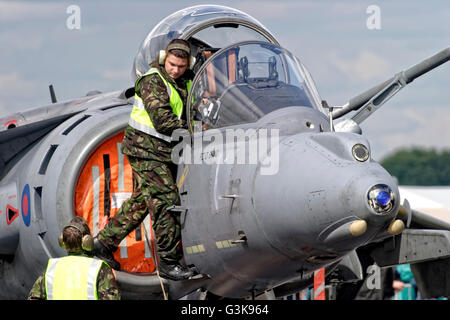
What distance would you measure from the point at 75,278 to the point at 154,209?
4.39 ft

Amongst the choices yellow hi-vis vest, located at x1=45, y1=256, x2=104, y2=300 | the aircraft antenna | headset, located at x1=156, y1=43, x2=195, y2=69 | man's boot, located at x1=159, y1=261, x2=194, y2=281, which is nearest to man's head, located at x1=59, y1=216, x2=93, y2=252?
yellow hi-vis vest, located at x1=45, y1=256, x2=104, y2=300

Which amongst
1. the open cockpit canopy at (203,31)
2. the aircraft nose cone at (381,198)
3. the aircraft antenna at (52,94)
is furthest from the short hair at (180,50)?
the aircraft antenna at (52,94)

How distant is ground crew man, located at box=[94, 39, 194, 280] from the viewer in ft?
25.0

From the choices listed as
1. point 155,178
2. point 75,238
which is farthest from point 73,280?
point 155,178

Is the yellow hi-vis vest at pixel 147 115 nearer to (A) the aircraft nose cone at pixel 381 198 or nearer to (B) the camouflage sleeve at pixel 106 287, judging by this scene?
(B) the camouflage sleeve at pixel 106 287

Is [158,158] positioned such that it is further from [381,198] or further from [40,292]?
[381,198]

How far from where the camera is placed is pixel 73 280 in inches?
252

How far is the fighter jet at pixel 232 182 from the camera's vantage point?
6.39m

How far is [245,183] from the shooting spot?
6867mm

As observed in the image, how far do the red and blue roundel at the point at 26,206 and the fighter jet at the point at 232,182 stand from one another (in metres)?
0.01

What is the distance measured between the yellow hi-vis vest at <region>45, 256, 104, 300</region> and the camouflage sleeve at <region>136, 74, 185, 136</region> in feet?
5.28

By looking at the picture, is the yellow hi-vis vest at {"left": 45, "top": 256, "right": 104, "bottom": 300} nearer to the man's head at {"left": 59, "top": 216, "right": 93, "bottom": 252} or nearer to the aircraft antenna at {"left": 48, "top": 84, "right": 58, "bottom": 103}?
the man's head at {"left": 59, "top": 216, "right": 93, "bottom": 252}

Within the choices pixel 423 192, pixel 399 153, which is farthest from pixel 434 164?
pixel 423 192
